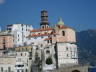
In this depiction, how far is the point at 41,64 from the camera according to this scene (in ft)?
369

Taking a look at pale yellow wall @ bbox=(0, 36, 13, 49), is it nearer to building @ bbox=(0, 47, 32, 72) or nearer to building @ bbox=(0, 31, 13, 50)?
building @ bbox=(0, 31, 13, 50)

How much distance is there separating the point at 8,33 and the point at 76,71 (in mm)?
39250

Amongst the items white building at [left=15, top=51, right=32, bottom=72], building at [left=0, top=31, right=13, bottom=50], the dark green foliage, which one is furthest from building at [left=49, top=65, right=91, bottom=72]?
building at [left=0, top=31, right=13, bottom=50]

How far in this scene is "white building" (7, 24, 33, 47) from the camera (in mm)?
131875

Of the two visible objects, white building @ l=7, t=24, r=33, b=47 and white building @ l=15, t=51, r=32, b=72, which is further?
white building @ l=7, t=24, r=33, b=47

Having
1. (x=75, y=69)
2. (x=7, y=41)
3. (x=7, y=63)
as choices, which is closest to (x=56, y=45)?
(x=75, y=69)

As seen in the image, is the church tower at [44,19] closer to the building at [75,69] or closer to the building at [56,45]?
the building at [56,45]

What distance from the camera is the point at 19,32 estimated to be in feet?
439

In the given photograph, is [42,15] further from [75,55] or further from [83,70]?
[83,70]

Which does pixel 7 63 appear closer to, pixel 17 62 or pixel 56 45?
pixel 17 62

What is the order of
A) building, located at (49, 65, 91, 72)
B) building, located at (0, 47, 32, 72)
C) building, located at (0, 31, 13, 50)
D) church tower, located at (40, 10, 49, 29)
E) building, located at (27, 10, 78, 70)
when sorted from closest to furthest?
1. building, located at (49, 65, 91, 72)
2. building, located at (27, 10, 78, 70)
3. building, located at (0, 47, 32, 72)
4. building, located at (0, 31, 13, 50)
5. church tower, located at (40, 10, 49, 29)

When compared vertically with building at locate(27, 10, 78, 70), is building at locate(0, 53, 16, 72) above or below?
below

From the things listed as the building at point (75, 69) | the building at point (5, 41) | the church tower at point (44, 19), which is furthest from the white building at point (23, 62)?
the church tower at point (44, 19)

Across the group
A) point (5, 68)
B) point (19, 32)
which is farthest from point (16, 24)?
point (5, 68)
